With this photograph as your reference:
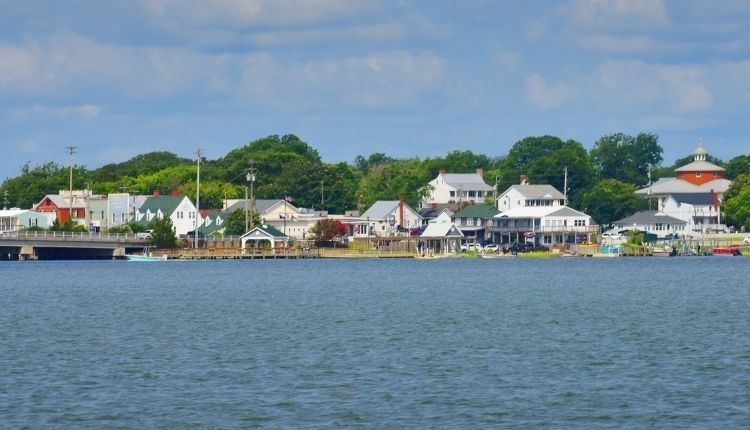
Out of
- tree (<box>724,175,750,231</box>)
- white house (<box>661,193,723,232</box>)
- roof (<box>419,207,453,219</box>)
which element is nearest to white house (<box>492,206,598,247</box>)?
roof (<box>419,207,453,219</box>)

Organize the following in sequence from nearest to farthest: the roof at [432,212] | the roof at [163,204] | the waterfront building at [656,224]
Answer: the roof at [163,204] < the waterfront building at [656,224] < the roof at [432,212]

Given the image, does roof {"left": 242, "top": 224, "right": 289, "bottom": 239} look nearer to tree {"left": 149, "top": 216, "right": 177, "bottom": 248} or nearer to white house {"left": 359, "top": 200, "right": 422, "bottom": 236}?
tree {"left": 149, "top": 216, "right": 177, "bottom": 248}

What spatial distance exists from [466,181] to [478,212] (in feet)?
88.9

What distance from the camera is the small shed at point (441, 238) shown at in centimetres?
15875

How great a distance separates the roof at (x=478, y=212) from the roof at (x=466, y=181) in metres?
22.4

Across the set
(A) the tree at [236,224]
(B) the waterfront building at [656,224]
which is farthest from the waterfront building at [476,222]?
(A) the tree at [236,224]

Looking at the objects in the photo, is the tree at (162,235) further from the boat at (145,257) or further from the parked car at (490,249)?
the parked car at (490,249)

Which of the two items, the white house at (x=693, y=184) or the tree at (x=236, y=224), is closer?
the tree at (x=236, y=224)

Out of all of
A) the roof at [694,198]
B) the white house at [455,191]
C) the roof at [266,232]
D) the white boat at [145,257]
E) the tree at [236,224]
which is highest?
the white house at [455,191]

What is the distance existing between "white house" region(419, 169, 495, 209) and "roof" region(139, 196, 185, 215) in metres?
39.7

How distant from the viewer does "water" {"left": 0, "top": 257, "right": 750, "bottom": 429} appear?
33.3 m

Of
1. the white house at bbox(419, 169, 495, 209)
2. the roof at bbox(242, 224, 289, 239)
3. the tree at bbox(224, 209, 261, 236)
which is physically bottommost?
the roof at bbox(242, 224, 289, 239)

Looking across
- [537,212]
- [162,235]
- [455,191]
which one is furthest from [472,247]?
[162,235]

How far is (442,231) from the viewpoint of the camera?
159 m
